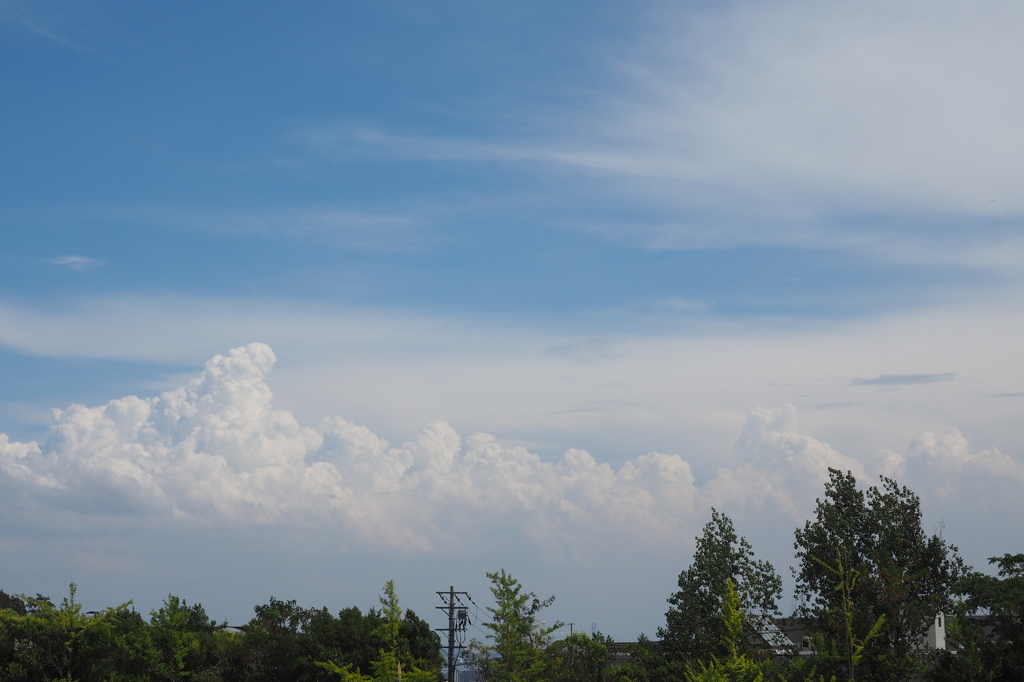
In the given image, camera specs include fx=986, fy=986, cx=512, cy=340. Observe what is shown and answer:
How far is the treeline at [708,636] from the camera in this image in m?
35.9

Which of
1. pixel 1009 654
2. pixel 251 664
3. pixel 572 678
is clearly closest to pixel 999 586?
pixel 1009 654

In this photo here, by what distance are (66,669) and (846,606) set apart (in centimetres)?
3174

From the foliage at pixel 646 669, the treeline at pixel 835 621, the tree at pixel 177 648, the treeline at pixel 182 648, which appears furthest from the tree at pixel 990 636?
the tree at pixel 177 648

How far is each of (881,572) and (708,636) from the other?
10645mm

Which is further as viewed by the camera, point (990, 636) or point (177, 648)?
point (177, 648)

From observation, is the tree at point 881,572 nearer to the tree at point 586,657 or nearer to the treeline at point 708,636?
the treeline at point 708,636

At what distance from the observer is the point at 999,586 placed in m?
41.0

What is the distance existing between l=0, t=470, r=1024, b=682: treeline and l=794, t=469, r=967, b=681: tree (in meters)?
0.07

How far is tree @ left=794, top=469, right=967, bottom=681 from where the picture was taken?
4128 centimetres

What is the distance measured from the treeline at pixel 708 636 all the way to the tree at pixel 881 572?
0.07 m

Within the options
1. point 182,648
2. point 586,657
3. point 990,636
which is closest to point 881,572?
point 990,636

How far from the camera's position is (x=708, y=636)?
166 ft

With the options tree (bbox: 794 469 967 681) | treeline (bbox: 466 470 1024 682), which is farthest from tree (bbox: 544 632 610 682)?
tree (bbox: 794 469 967 681)

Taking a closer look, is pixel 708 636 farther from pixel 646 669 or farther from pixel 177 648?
pixel 177 648
